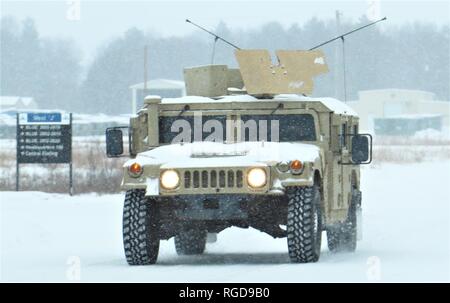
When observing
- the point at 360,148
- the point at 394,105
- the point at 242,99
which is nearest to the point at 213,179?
the point at 242,99

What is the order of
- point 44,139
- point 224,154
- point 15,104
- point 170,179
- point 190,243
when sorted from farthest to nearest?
point 15,104, point 44,139, point 190,243, point 224,154, point 170,179

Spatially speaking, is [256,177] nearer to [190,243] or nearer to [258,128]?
[258,128]

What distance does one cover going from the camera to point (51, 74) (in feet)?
522

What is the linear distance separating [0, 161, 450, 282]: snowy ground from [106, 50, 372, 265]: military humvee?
384 mm

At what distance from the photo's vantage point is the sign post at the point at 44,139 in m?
28.0

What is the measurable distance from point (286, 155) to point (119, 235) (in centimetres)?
583

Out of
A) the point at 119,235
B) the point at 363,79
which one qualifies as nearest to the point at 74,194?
the point at 119,235

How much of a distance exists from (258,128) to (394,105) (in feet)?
334

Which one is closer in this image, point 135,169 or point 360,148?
point 135,169

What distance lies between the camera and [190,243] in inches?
623

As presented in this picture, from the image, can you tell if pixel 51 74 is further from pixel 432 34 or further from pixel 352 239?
pixel 352 239

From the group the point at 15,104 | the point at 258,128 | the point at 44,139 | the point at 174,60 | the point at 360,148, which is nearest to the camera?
the point at 258,128

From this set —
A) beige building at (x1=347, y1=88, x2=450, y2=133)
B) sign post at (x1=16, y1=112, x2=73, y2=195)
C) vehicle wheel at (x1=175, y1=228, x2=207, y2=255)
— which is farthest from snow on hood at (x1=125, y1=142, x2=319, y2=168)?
beige building at (x1=347, y1=88, x2=450, y2=133)

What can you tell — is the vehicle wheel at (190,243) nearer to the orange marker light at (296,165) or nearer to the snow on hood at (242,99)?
the snow on hood at (242,99)
